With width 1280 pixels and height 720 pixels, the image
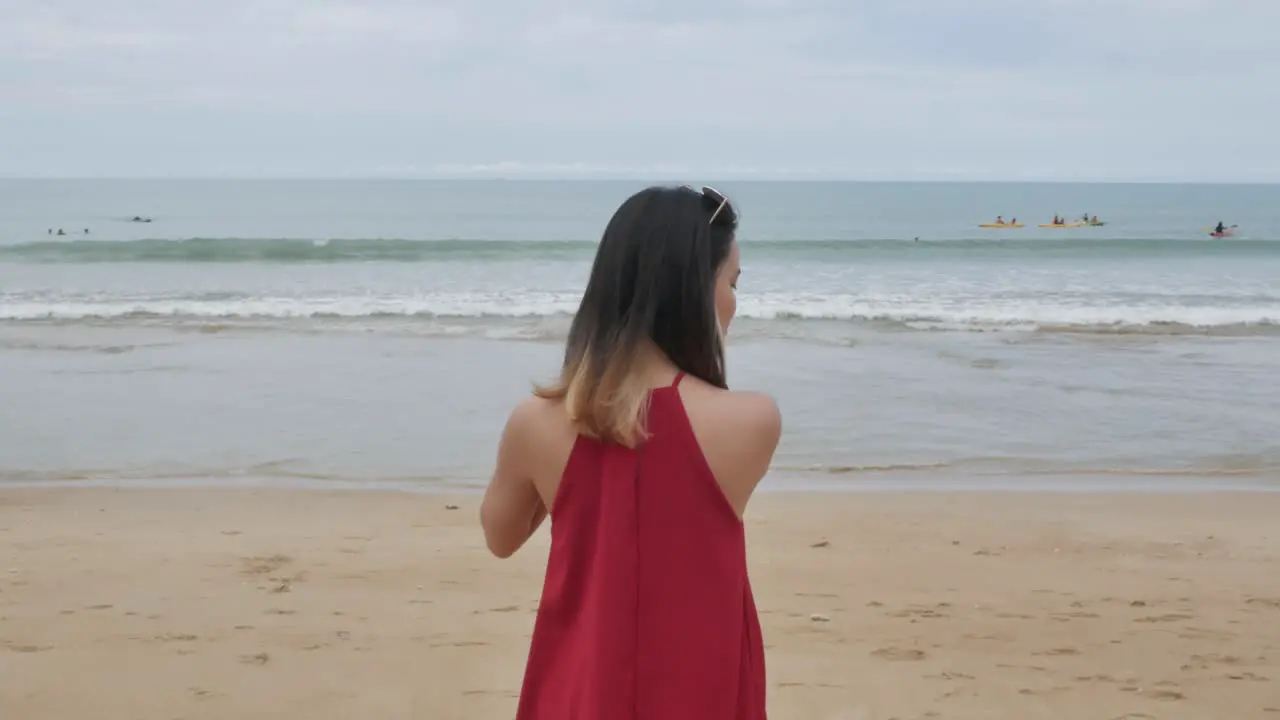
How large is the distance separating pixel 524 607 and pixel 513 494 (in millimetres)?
3565

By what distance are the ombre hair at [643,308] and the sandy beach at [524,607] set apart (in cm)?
277

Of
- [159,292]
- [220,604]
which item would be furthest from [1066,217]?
[220,604]

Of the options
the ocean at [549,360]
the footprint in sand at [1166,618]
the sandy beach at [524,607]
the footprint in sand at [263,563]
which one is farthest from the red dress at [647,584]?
the ocean at [549,360]

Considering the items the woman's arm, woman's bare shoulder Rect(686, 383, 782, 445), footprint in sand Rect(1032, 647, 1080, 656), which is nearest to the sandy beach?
footprint in sand Rect(1032, 647, 1080, 656)

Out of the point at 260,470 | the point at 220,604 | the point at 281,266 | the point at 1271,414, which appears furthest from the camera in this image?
the point at 281,266

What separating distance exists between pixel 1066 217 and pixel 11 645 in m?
70.2

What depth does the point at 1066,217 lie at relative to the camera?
224 ft

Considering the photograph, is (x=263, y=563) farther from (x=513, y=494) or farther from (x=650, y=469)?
(x=650, y=469)

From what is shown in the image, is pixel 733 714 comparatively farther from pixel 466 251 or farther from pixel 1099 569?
pixel 466 251

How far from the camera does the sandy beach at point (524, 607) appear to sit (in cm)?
407

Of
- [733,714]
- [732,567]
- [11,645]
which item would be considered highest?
[732,567]

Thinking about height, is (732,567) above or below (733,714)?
above

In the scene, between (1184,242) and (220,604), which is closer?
(220,604)

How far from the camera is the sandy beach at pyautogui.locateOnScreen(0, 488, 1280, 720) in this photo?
4070 mm
